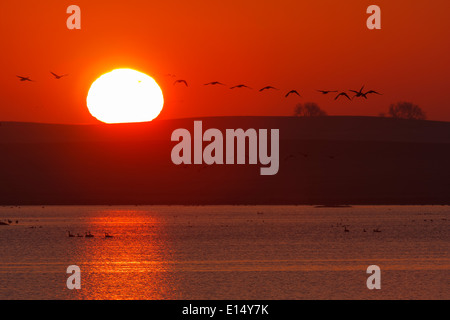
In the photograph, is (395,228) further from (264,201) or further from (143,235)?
(264,201)

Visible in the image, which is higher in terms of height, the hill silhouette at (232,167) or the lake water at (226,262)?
the hill silhouette at (232,167)

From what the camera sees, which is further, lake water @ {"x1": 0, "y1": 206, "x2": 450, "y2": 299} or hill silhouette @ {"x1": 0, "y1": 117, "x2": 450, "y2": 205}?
hill silhouette @ {"x1": 0, "y1": 117, "x2": 450, "y2": 205}

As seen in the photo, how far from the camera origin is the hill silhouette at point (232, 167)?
10650 cm

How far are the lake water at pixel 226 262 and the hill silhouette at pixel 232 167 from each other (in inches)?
2207

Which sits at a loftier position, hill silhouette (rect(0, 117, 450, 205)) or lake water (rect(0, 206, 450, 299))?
hill silhouette (rect(0, 117, 450, 205))

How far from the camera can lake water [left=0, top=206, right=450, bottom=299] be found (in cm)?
2248

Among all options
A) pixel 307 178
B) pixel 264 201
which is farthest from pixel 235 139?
pixel 264 201

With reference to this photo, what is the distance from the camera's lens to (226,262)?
30.0 meters

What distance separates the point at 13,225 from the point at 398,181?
6709cm

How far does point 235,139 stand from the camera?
13400 cm

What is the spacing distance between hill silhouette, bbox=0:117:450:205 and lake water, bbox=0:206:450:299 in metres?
56.1

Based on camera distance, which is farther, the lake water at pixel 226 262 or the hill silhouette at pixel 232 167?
the hill silhouette at pixel 232 167
